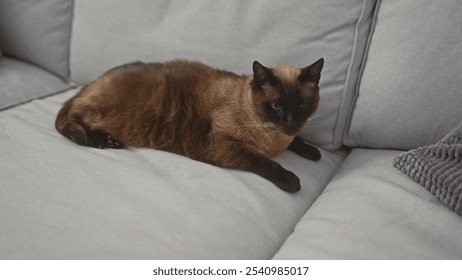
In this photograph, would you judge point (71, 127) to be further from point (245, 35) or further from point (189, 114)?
point (245, 35)

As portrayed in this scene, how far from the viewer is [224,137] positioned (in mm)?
1440

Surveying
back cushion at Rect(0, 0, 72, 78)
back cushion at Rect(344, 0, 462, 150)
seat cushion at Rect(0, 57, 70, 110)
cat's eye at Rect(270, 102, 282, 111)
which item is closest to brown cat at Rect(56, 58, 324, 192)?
cat's eye at Rect(270, 102, 282, 111)

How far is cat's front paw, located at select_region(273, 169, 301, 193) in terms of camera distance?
4.20 feet

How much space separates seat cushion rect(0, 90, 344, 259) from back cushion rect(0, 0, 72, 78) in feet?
1.79

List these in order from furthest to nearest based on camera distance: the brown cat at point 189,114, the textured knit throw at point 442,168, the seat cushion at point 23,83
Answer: the seat cushion at point 23,83 < the brown cat at point 189,114 < the textured knit throw at point 442,168

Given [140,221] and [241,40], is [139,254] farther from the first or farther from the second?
[241,40]

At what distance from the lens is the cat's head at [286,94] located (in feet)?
4.37

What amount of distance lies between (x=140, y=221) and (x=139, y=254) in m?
0.12

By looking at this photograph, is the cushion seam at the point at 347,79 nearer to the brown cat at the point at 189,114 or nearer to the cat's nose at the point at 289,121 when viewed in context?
the brown cat at the point at 189,114

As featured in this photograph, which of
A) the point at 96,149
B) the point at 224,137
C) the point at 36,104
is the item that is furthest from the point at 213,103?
the point at 36,104

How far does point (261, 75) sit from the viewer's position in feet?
4.39

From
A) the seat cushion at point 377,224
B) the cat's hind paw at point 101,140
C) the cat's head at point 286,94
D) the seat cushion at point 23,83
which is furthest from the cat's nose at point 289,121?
the seat cushion at point 23,83

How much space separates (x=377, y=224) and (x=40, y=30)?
1.66 meters

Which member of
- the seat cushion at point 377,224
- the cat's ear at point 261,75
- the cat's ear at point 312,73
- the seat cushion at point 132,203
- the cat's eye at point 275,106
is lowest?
the seat cushion at point 132,203
